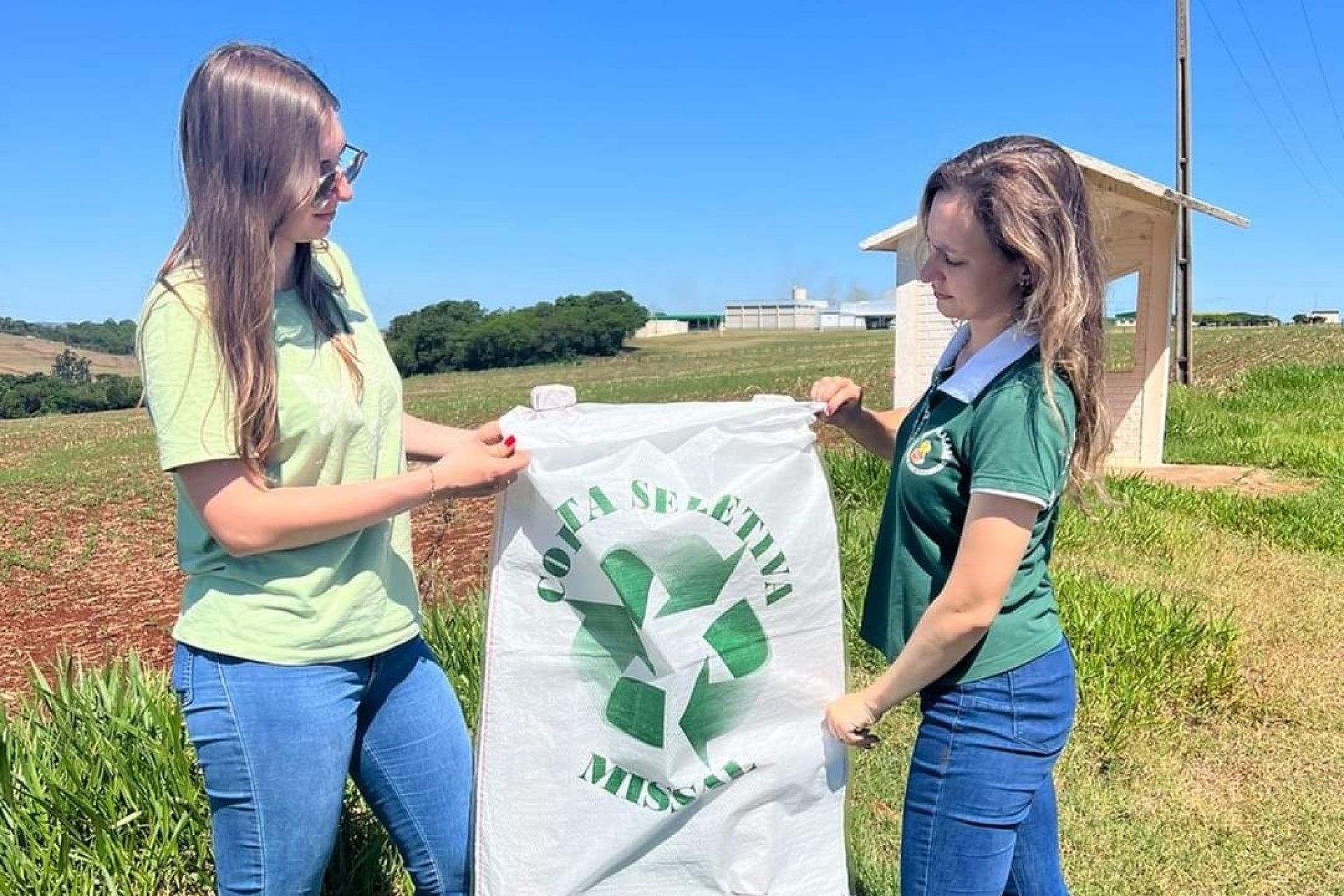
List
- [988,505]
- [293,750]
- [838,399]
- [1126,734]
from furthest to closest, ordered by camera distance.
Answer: [1126,734]
[838,399]
[293,750]
[988,505]

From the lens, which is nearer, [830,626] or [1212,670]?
[830,626]

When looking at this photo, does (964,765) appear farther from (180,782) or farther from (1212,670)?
(1212,670)

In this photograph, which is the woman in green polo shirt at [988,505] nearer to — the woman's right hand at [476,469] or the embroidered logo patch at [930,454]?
the embroidered logo patch at [930,454]

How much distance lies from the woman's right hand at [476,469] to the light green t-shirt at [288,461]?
5.9 inches

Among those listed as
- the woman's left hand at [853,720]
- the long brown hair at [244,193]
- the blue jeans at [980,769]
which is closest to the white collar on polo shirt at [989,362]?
the blue jeans at [980,769]

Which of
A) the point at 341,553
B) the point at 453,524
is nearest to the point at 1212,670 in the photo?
the point at 341,553

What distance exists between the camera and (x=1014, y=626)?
5.84 feet

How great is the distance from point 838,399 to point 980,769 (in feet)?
2.45

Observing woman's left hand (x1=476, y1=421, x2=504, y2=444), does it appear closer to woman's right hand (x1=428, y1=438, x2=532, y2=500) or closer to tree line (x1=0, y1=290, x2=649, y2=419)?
woman's right hand (x1=428, y1=438, x2=532, y2=500)

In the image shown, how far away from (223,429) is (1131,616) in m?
3.92

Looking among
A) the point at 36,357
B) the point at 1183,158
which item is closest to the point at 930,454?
the point at 1183,158

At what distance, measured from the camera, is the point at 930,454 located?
1.75 metres

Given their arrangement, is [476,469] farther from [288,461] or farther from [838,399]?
[838,399]

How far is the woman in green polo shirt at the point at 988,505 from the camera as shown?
165cm
